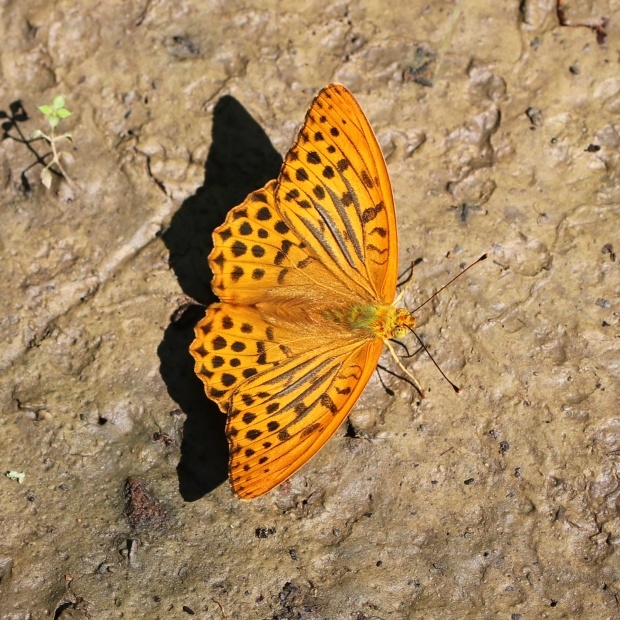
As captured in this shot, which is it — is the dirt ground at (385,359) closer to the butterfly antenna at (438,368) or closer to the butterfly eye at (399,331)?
the butterfly antenna at (438,368)

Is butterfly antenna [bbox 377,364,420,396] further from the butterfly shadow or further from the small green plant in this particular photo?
the small green plant

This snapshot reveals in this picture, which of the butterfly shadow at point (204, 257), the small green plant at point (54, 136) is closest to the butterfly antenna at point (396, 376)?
the butterfly shadow at point (204, 257)

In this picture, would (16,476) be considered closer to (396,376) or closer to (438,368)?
(396,376)

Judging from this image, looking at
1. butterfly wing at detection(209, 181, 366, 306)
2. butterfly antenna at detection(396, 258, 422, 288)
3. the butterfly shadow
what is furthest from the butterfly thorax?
the butterfly shadow

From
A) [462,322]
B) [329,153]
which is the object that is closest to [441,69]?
[329,153]

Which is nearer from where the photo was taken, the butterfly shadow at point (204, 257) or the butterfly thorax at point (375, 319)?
the butterfly thorax at point (375, 319)

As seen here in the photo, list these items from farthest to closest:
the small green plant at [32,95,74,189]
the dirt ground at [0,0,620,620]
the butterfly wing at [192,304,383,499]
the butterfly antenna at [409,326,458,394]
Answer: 1. the small green plant at [32,95,74,189]
2. the butterfly antenna at [409,326,458,394]
3. the dirt ground at [0,0,620,620]
4. the butterfly wing at [192,304,383,499]

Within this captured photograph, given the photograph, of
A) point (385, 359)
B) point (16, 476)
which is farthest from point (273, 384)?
point (16, 476)
